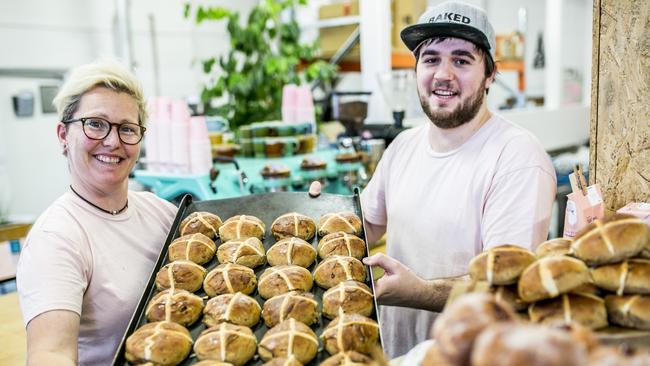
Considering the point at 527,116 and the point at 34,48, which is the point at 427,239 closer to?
the point at 527,116

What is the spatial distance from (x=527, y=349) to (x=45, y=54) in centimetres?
617

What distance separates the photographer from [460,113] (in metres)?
1.83

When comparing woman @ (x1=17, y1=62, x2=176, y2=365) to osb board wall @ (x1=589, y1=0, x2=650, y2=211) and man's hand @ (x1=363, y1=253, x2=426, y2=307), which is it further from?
osb board wall @ (x1=589, y1=0, x2=650, y2=211)

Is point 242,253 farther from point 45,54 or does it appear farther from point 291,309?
point 45,54

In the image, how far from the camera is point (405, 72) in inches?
167

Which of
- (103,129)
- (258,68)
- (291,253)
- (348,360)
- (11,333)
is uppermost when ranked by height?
(258,68)

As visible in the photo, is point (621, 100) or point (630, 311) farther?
point (621, 100)

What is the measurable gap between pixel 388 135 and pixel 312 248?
2.32 meters

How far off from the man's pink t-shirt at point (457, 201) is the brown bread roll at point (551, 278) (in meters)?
0.64

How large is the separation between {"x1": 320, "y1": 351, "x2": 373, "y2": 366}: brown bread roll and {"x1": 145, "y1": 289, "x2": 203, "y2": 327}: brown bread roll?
0.43 m

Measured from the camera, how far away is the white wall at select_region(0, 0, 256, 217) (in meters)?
5.46

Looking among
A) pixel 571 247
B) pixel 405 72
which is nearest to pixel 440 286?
pixel 571 247

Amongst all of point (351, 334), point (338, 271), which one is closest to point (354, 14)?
point (338, 271)

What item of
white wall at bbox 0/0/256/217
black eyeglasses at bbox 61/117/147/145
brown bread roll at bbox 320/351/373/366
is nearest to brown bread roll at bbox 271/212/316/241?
black eyeglasses at bbox 61/117/147/145
